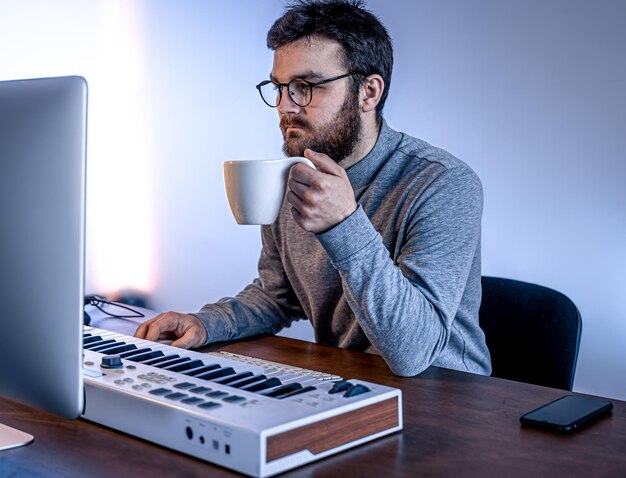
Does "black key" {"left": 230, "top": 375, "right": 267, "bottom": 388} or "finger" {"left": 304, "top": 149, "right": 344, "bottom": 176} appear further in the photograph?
"finger" {"left": 304, "top": 149, "right": 344, "bottom": 176}

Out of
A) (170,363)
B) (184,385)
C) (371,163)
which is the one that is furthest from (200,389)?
(371,163)

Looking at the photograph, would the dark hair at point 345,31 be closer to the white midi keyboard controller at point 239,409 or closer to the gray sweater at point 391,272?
the gray sweater at point 391,272

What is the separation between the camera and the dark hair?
161 cm

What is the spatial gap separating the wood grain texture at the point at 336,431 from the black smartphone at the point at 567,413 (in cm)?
17

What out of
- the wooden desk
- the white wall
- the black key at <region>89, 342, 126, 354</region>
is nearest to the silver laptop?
the wooden desk

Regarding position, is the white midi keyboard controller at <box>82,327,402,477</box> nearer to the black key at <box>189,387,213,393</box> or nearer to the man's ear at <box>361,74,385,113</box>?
the black key at <box>189,387,213,393</box>

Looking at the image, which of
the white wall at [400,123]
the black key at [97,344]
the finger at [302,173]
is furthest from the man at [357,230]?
the white wall at [400,123]

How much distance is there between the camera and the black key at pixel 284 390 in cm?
89

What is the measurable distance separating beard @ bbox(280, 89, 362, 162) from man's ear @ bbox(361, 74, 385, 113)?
0.03 m

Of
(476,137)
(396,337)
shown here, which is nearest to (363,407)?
(396,337)

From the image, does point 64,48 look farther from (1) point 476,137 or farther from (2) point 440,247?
(2) point 440,247

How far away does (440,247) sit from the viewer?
1.37 metres

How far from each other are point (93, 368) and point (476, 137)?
1.77m

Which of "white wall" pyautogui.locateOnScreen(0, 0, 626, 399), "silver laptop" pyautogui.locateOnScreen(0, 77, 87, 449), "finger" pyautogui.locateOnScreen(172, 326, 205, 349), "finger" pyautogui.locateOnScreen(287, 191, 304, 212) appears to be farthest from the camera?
"white wall" pyautogui.locateOnScreen(0, 0, 626, 399)
